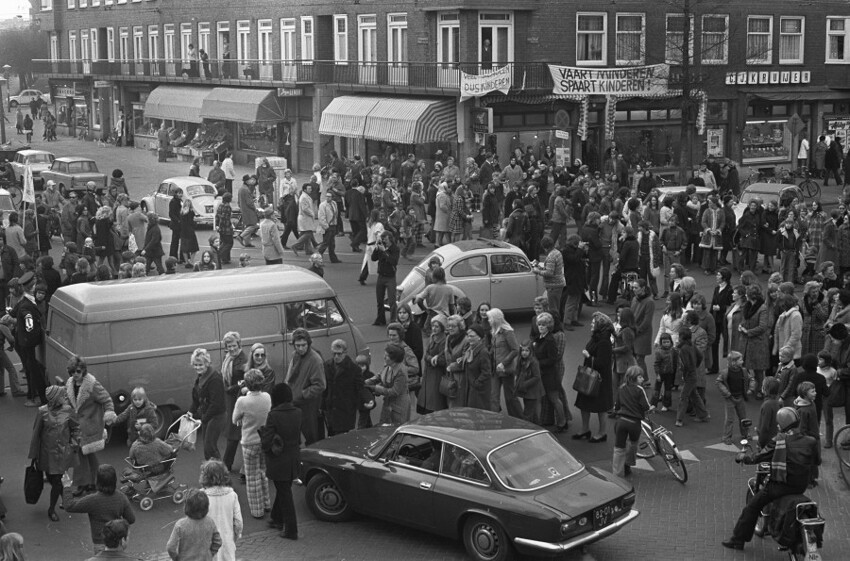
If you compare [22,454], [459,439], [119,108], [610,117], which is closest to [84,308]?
[22,454]

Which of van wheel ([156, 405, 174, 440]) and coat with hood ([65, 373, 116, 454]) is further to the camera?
van wheel ([156, 405, 174, 440])

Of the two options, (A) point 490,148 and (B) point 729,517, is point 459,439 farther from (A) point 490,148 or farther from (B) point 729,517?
(A) point 490,148

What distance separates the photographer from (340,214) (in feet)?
101

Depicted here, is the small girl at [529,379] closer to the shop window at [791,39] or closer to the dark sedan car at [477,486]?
the dark sedan car at [477,486]

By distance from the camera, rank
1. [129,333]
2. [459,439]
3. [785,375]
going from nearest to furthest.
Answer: [459,439] → [785,375] → [129,333]

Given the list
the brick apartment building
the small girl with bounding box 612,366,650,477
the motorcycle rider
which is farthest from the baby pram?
the brick apartment building

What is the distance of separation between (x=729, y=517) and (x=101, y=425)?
7001mm

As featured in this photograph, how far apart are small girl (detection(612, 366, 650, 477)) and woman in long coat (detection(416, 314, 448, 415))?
250cm

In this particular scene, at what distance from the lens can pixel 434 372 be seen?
14953 mm

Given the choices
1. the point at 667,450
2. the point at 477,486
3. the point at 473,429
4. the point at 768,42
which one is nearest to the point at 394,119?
the point at 768,42

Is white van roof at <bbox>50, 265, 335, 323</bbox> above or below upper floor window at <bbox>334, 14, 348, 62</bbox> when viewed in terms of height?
below

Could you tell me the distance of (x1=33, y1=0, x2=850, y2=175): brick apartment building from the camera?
127ft

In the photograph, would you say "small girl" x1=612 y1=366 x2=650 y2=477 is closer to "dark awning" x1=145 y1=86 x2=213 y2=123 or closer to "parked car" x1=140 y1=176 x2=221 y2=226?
"parked car" x1=140 y1=176 x2=221 y2=226

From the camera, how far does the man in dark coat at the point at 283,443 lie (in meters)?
11.7
